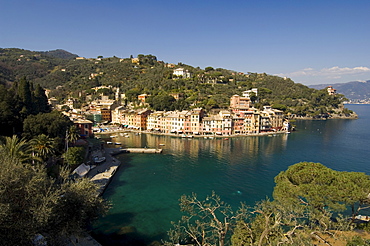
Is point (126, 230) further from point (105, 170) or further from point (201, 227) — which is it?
point (105, 170)

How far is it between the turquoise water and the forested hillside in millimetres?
28846

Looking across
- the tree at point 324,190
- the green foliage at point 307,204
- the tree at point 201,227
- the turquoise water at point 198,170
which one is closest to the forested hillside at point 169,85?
the turquoise water at point 198,170

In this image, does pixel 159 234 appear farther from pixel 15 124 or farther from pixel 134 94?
pixel 134 94

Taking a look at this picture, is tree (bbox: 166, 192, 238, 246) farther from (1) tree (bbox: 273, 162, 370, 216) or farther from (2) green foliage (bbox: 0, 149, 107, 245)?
(2) green foliage (bbox: 0, 149, 107, 245)

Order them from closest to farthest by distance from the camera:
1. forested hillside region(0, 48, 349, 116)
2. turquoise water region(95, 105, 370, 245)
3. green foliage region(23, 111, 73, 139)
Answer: turquoise water region(95, 105, 370, 245) < green foliage region(23, 111, 73, 139) < forested hillside region(0, 48, 349, 116)

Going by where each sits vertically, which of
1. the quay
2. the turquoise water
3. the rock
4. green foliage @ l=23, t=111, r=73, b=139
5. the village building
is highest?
green foliage @ l=23, t=111, r=73, b=139

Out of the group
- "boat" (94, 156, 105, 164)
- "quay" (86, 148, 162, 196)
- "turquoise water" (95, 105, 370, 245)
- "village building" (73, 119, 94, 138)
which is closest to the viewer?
"turquoise water" (95, 105, 370, 245)

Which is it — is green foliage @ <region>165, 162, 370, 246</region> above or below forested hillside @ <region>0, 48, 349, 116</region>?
below

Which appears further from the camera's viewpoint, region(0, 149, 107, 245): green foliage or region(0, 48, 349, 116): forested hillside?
region(0, 48, 349, 116): forested hillside

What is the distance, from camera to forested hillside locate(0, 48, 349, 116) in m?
83.9

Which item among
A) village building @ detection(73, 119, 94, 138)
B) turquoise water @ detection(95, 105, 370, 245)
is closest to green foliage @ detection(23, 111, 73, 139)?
turquoise water @ detection(95, 105, 370, 245)

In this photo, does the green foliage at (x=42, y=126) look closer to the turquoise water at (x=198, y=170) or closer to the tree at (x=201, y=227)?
the turquoise water at (x=198, y=170)

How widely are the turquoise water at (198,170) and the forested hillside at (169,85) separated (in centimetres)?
2885

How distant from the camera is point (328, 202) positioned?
13133mm
